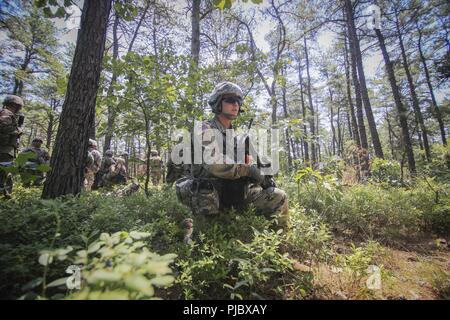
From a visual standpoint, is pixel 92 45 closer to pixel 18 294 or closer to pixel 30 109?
pixel 18 294

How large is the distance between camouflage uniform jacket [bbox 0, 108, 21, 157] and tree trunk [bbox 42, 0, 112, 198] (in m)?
3.09

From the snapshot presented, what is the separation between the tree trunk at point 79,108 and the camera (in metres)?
2.97

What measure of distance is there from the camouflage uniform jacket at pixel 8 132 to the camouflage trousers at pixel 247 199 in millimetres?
4659

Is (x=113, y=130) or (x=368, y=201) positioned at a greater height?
(x=113, y=130)

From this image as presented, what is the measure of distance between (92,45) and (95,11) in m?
0.51

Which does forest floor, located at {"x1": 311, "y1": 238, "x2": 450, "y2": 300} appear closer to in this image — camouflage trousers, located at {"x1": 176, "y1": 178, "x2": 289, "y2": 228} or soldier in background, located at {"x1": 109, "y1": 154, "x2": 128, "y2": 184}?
camouflage trousers, located at {"x1": 176, "y1": 178, "x2": 289, "y2": 228}

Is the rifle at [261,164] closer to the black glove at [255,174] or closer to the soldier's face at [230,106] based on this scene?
the black glove at [255,174]

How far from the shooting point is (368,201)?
401 cm

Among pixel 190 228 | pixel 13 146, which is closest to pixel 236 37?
pixel 13 146

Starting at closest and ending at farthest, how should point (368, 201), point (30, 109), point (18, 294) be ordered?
point (18, 294) → point (368, 201) → point (30, 109)

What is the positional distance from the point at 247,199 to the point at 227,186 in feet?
1.26

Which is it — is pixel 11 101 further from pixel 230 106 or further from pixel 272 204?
pixel 272 204
